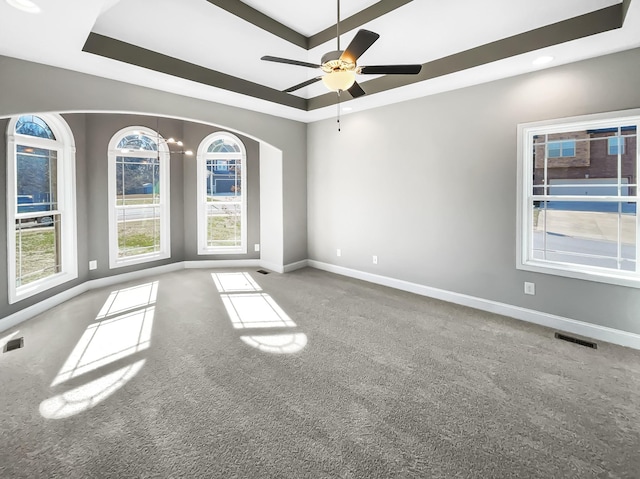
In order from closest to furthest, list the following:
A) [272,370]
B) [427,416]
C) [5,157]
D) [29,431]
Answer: [29,431] < [427,416] < [272,370] < [5,157]

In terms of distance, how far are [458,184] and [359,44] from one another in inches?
99.2

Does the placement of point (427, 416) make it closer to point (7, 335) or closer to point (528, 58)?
point (528, 58)

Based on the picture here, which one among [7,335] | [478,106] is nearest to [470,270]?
[478,106]

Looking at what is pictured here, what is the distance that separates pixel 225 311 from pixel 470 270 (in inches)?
122

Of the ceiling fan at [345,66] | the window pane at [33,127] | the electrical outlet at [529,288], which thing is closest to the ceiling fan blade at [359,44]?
the ceiling fan at [345,66]

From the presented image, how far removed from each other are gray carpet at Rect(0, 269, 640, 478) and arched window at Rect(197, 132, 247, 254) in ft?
8.90

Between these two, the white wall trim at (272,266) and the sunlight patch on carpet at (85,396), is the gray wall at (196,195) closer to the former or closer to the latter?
the white wall trim at (272,266)

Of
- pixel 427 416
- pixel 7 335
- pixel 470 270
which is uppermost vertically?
pixel 470 270

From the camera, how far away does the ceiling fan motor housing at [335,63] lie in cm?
233

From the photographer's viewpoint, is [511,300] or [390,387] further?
[511,300]

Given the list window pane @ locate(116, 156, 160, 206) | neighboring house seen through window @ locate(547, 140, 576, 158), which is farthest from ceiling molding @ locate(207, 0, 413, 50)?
window pane @ locate(116, 156, 160, 206)

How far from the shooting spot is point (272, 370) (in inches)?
107

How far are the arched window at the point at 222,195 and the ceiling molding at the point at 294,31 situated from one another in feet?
10.2

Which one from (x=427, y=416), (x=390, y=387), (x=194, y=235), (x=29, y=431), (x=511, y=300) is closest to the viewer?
(x=29, y=431)
